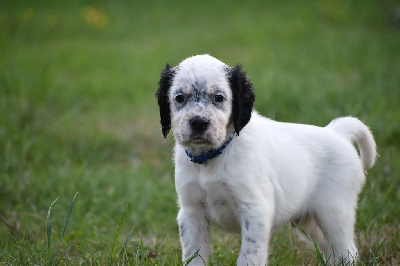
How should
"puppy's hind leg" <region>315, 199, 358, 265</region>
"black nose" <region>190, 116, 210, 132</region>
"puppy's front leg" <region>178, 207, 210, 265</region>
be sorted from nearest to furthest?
"black nose" <region>190, 116, 210, 132</region>
"puppy's front leg" <region>178, 207, 210, 265</region>
"puppy's hind leg" <region>315, 199, 358, 265</region>

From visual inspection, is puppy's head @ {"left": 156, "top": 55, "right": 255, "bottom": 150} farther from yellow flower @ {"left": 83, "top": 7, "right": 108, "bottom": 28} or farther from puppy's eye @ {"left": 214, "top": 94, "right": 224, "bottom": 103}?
yellow flower @ {"left": 83, "top": 7, "right": 108, "bottom": 28}

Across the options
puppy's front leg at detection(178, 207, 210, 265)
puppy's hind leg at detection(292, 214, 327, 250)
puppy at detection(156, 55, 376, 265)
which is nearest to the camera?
puppy at detection(156, 55, 376, 265)

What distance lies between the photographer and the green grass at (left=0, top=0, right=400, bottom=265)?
4.82 m

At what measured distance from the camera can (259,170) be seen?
368cm

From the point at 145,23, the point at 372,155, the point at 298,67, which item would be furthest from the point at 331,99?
the point at 145,23

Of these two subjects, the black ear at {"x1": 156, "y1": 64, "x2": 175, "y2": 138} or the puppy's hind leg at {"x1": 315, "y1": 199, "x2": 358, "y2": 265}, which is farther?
the puppy's hind leg at {"x1": 315, "y1": 199, "x2": 358, "y2": 265}

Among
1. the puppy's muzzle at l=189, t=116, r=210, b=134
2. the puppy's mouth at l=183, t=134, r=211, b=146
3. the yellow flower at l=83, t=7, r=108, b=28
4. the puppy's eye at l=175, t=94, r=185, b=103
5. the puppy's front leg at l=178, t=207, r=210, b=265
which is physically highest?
the yellow flower at l=83, t=7, r=108, b=28

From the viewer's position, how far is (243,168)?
358 centimetres

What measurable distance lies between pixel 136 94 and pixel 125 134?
1819mm

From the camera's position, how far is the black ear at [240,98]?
363cm

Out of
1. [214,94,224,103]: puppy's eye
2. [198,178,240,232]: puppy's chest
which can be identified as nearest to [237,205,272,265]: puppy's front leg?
[198,178,240,232]: puppy's chest

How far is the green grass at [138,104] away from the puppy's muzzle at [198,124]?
2.28ft

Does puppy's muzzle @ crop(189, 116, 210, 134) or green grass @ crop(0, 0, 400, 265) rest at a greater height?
puppy's muzzle @ crop(189, 116, 210, 134)

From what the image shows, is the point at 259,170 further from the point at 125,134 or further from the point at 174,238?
the point at 125,134
